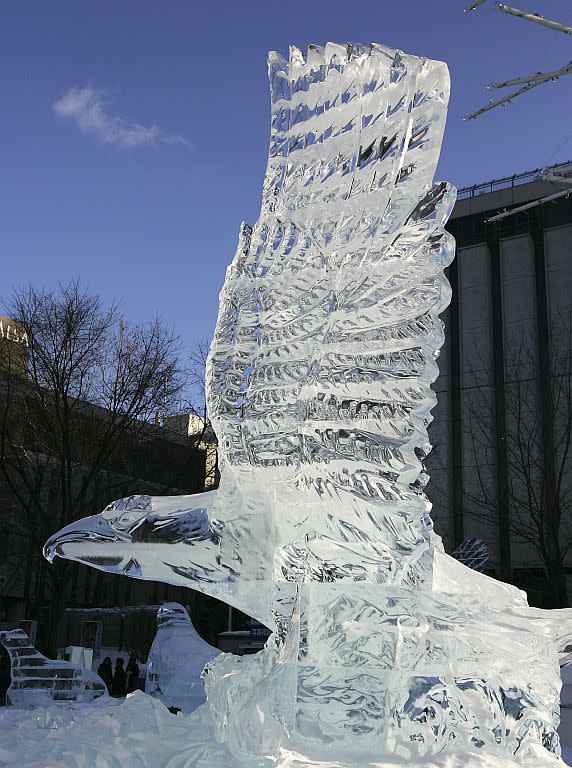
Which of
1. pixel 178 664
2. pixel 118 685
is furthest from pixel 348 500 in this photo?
pixel 118 685

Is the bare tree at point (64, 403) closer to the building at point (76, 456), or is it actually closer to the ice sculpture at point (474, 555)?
the building at point (76, 456)

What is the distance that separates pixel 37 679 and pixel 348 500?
5163mm

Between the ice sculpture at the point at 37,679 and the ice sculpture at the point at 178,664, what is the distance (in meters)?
1.30

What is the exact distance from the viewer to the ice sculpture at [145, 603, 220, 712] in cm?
601

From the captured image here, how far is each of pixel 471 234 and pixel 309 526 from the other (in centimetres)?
2188

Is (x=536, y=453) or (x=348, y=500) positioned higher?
(x=536, y=453)

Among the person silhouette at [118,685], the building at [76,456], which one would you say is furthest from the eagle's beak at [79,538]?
the building at [76,456]

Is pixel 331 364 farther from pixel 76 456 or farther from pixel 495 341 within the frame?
pixel 495 341

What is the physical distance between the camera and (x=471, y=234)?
2394cm

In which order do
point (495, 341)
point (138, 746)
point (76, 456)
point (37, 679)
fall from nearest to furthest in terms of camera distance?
point (138, 746) → point (37, 679) → point (76, 456) → point (495, 341)

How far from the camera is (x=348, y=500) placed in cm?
336

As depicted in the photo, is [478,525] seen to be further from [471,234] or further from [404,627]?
[404,627]

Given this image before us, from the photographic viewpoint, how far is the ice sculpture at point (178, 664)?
237 inches

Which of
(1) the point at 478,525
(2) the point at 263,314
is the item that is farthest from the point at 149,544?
(1) the point at 478,525
